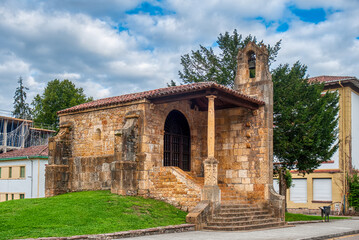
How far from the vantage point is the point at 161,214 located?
14555mm

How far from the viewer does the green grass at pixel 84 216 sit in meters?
11.4

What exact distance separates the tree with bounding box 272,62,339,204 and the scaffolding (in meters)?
25.9

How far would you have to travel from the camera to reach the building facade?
29.4 meters

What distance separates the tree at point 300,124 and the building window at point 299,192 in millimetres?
10500

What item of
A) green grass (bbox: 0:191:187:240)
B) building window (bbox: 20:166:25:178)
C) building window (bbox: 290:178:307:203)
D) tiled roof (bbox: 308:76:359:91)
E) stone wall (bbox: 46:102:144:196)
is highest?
tiled roof (bbox: 308:76:359:91)

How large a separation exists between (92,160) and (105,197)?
13.3 feet

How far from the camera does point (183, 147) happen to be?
64.1 feet

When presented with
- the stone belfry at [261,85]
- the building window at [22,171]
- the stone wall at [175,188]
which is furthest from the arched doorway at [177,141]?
the building window at [22,171]

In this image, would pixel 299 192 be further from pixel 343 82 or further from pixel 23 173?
pixel 23 173

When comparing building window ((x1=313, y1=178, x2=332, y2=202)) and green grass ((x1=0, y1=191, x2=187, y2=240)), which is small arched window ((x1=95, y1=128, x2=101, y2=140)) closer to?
green grass ((x1=0, y1=191, x2=187, y2=240))

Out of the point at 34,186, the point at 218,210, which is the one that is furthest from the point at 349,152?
the point at 34,186

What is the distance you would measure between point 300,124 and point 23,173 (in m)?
20.9

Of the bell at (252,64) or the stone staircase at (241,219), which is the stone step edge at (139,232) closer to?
the stone staircase at (241,219)

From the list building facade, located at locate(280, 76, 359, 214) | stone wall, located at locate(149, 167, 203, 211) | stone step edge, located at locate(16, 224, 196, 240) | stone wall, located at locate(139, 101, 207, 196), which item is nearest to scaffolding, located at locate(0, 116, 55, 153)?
stone wall, located at locate(139, 101, 207, 196)
